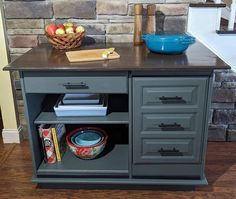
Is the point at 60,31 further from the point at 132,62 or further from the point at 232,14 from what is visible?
the point at 232,14

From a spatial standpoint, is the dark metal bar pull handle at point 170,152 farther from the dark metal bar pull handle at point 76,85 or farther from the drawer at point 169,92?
the dark metal bar pull handle at point 76,85

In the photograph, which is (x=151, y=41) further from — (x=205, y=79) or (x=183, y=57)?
(x=205, y=79)

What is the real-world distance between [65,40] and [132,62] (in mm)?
478

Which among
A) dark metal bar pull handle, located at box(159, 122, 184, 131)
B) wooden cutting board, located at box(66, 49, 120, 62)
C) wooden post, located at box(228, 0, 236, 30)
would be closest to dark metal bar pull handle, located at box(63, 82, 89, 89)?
wooden cutting board, located at box(66, 49, 120, 62)

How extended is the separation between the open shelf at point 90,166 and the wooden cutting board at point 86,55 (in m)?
0.63

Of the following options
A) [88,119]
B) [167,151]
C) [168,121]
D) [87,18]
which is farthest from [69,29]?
[167,151]

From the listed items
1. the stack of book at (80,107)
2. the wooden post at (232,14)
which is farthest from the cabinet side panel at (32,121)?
the wooden post at (232,14)

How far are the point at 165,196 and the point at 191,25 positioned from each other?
1086 millimetres

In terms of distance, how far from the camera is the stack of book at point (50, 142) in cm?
164

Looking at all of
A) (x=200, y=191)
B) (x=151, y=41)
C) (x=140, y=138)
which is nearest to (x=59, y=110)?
(x=140, y=138)

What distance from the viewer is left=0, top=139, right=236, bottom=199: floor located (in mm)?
1636

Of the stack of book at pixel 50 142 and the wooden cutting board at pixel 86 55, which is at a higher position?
the wooden cutting board at pixel 86 55

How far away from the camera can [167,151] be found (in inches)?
61.4

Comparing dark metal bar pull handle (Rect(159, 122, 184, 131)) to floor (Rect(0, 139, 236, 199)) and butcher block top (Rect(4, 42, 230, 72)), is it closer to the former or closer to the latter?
butcher block top (Rect(4, 42, 230, 72))
